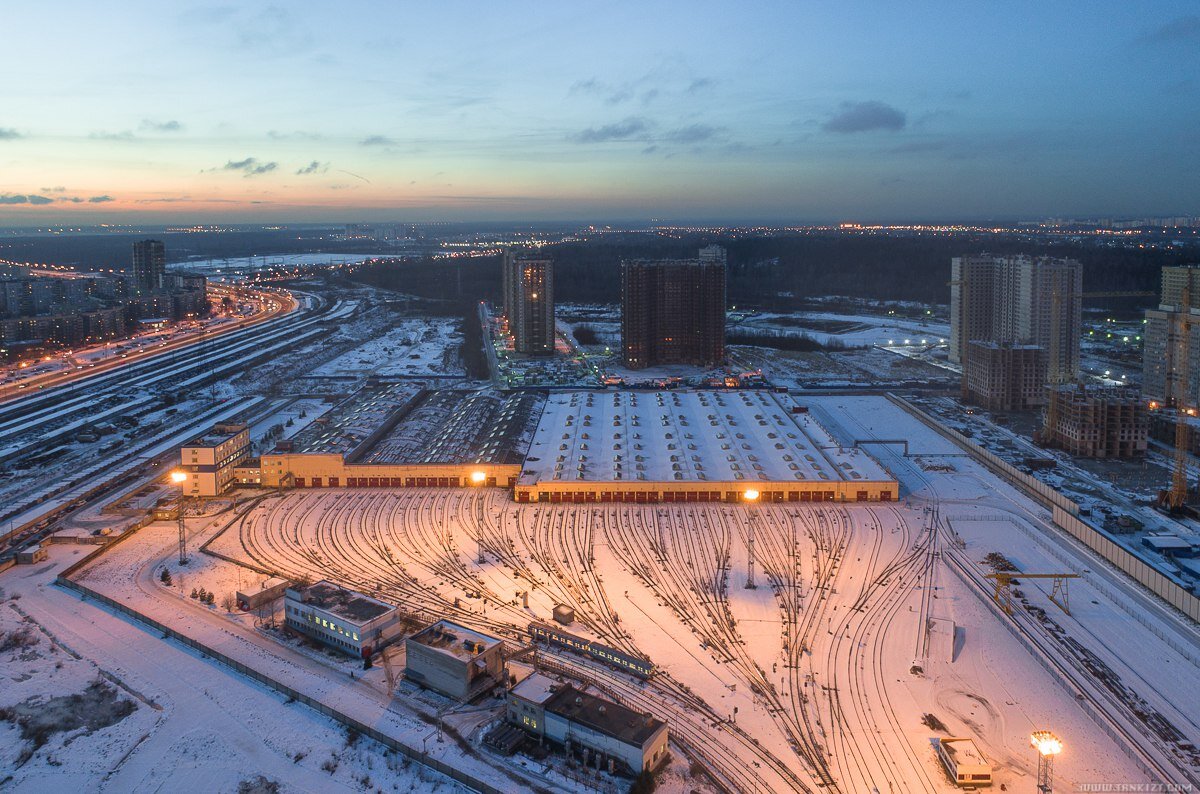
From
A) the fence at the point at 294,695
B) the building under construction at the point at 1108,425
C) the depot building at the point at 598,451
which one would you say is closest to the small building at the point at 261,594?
the fence at the point at 294,695

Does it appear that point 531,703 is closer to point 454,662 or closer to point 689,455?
point 454,662

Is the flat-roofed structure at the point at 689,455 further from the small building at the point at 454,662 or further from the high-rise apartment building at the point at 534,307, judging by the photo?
the high-rise apartment building at the point at 534,307

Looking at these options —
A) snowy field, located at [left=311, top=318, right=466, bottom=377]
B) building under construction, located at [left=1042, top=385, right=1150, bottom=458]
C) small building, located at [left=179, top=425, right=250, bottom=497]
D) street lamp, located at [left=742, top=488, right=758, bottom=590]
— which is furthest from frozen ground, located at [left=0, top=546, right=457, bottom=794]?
snowy field, located at [left=311, top=318, right=466, bottom=377]

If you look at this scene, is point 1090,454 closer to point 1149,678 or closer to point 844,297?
point 1149,678

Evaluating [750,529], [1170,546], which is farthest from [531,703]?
[1170,546]

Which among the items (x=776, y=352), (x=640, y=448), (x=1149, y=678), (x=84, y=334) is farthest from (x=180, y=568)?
(x=84, y=334)

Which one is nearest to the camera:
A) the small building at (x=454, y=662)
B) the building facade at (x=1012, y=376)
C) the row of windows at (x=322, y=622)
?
the small building at (x=454, y=662)
